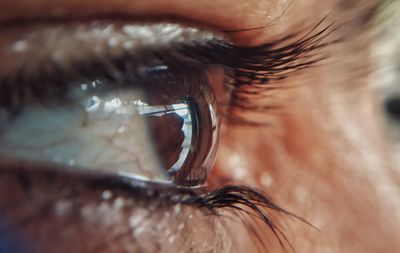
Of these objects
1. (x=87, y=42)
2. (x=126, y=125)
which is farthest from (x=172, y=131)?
(x=87, y=42)

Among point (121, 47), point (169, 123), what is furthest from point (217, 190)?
point (121, 47)

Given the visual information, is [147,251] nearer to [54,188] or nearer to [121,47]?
[54,188]

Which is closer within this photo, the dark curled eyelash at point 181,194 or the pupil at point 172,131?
the dark curled eyelash at point 181,194

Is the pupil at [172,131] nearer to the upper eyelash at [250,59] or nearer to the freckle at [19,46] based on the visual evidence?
the upper eyelash at [250,59]

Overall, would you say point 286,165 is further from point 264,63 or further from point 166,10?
point 166,10

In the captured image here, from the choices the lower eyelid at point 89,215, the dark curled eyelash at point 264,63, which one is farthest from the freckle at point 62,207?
the dark curled eyelash at point 264,63

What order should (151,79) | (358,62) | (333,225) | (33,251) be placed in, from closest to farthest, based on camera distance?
(33,251)
(151,79)
(333,225)
(358,62)
